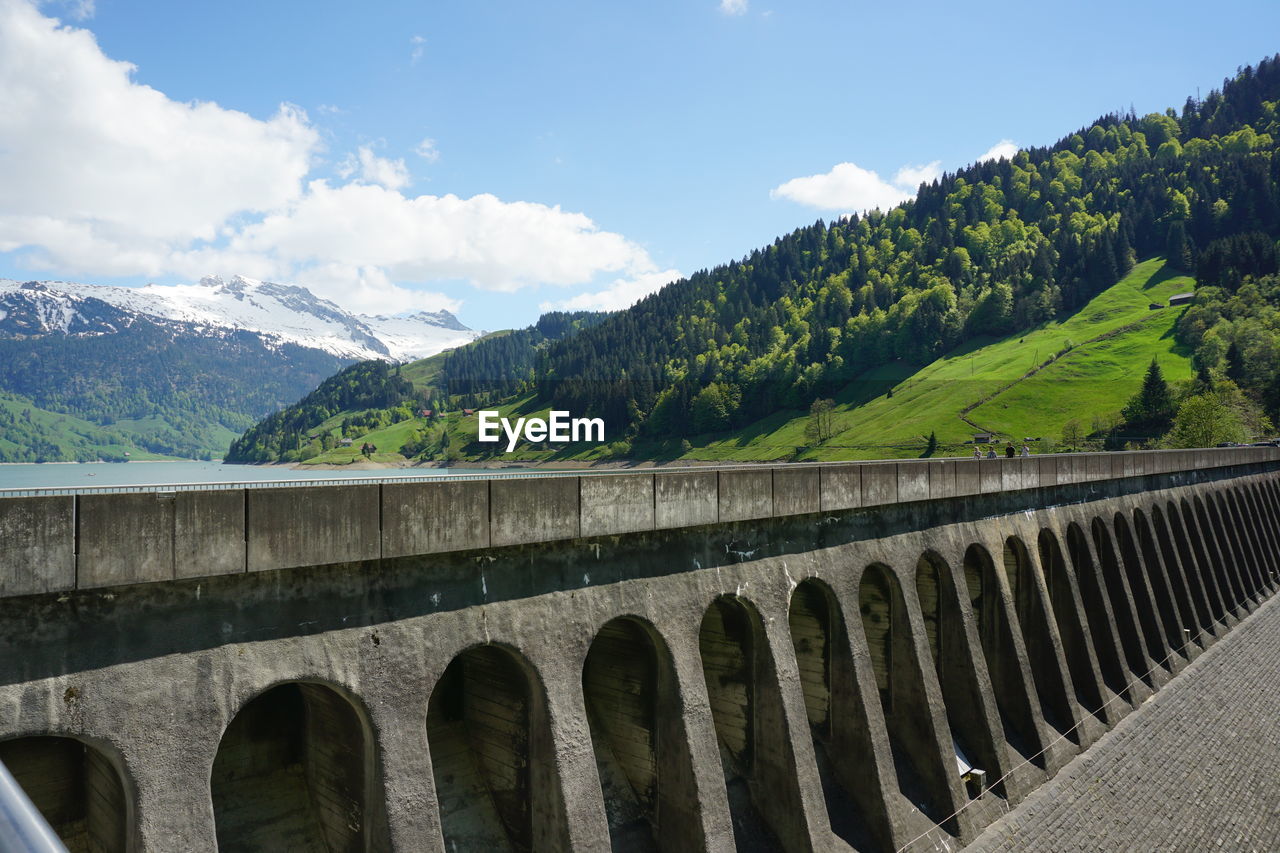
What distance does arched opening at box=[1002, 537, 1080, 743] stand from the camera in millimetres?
22016

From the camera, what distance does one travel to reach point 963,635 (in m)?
18.9

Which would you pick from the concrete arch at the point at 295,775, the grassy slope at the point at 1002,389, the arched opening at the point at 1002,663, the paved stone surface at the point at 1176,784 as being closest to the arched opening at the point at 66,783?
the concrete arch at the point at 295,775

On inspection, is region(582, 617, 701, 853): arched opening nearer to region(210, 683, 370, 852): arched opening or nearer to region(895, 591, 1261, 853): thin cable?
region(210, 683, 370, 852): arched opening

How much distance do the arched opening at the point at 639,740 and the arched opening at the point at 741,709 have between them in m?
1.40

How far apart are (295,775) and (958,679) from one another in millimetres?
15332

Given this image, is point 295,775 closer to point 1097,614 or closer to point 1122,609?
point 1097,614

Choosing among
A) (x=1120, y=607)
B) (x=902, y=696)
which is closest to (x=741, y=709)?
(x=902, y=696)

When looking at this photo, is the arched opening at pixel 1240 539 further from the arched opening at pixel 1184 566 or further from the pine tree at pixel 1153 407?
the pine tree at pixel 1153 407

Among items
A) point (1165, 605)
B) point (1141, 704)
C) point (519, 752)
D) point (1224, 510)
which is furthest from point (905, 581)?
point (1224, 510)

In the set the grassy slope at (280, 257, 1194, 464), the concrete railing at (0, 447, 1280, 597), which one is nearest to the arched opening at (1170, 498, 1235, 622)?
the concrete railing at (0, 447, 1280, 597)

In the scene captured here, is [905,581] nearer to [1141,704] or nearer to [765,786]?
[765,786]

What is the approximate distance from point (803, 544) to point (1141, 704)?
1768 cm

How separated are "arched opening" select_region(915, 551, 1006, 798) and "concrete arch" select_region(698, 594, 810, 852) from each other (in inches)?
222

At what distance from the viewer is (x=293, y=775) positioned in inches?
419
